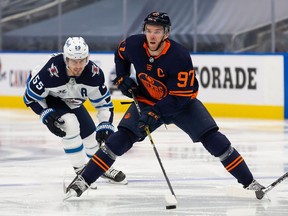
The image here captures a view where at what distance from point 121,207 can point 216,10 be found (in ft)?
28.2

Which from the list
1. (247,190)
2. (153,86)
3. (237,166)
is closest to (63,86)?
(153,86)

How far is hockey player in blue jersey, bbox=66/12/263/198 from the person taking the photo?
5.68 m

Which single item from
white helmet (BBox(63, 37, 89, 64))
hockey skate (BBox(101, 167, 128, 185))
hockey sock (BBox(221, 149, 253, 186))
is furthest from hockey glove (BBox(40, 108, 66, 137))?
hockey sock (BBox(221, 149, 253, 186))

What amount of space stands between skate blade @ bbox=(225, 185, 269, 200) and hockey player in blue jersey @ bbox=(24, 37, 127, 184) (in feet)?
2.66

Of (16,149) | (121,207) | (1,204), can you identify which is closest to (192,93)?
(121,207)

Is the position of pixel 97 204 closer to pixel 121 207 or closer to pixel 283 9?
pixel 121 207

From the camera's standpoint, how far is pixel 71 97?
639cm

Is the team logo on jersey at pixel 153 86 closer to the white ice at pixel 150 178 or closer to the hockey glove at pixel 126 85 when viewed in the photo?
the hockey glove at pixel 126 85

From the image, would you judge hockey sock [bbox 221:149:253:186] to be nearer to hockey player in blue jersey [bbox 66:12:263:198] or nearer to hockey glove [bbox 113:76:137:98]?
hockey player in blue jersey [bbox 66:12:263:198]

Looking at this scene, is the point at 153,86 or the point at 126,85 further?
the point at 126,85

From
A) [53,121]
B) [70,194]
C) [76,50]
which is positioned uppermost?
[76,50]

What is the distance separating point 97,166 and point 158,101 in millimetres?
530

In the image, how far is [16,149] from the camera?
360 inches

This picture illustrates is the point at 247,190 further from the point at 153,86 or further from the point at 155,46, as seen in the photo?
the point at 155,46
